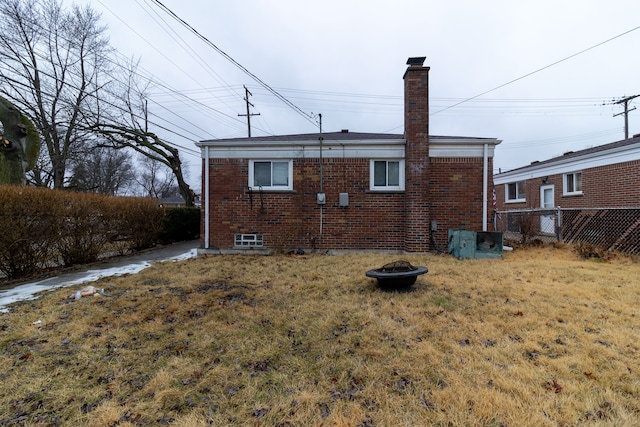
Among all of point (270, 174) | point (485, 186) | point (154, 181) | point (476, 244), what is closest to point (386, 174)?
point (485, 186)

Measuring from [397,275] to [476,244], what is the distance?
4328mm

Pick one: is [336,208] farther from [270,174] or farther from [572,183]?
[572,183]

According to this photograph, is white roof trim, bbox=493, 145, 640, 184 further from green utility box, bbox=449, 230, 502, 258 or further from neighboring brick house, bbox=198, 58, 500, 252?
green utility box, bbox=449, 230, 502, 258

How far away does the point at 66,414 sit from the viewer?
6.75 ft

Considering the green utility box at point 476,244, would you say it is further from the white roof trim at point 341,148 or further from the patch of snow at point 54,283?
the patch of snow at point 54,283

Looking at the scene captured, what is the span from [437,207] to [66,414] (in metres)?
7.98

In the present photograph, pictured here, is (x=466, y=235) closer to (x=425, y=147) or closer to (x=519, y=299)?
(x=425, y=147)

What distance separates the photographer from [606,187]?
35.2 ft

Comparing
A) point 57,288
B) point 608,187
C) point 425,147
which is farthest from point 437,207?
point 57,288

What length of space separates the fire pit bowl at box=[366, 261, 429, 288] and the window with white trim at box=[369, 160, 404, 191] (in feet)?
12.5

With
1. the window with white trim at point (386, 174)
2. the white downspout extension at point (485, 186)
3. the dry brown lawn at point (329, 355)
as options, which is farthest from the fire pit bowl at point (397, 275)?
the white downspout extension at point (485, 186)

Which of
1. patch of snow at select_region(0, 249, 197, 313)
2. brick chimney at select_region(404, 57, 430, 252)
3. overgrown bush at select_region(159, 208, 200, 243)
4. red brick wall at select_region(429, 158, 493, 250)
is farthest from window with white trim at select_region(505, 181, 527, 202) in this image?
patch of snow at select_region(0, 249, 197, 313)

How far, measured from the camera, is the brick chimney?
7.71 m

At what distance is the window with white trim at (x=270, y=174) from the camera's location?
832cm
